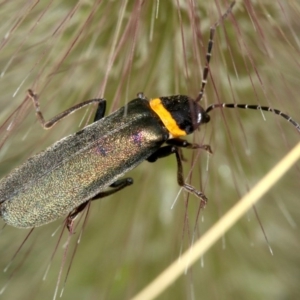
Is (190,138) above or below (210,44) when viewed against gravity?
below

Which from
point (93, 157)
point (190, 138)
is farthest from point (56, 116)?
point (190, 138)

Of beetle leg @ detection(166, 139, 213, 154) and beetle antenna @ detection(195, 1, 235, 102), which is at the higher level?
beetle antenna @ detection(195, 1, 235, 102)

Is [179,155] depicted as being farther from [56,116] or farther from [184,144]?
[56,116]

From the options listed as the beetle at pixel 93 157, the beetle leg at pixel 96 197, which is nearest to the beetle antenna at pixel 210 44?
the beetle at pixel 93 157

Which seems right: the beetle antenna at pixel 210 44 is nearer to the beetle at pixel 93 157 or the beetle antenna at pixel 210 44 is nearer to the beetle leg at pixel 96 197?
the beetle at pixel 93 157

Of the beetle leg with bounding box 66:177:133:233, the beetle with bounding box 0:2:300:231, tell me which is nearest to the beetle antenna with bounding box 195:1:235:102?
the beetle with bounding box 0:2:300:231

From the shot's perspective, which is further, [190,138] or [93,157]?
[190,138]

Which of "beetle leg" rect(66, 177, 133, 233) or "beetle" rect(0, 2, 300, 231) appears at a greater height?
"beetle" rect(0, 2, 300, 231)

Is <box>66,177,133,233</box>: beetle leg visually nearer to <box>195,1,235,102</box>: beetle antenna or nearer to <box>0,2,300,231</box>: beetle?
<box>0,2,300,231</box>: beetle

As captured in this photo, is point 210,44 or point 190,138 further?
point 190,138

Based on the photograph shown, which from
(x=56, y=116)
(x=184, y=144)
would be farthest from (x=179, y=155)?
(x=56, y=116)
